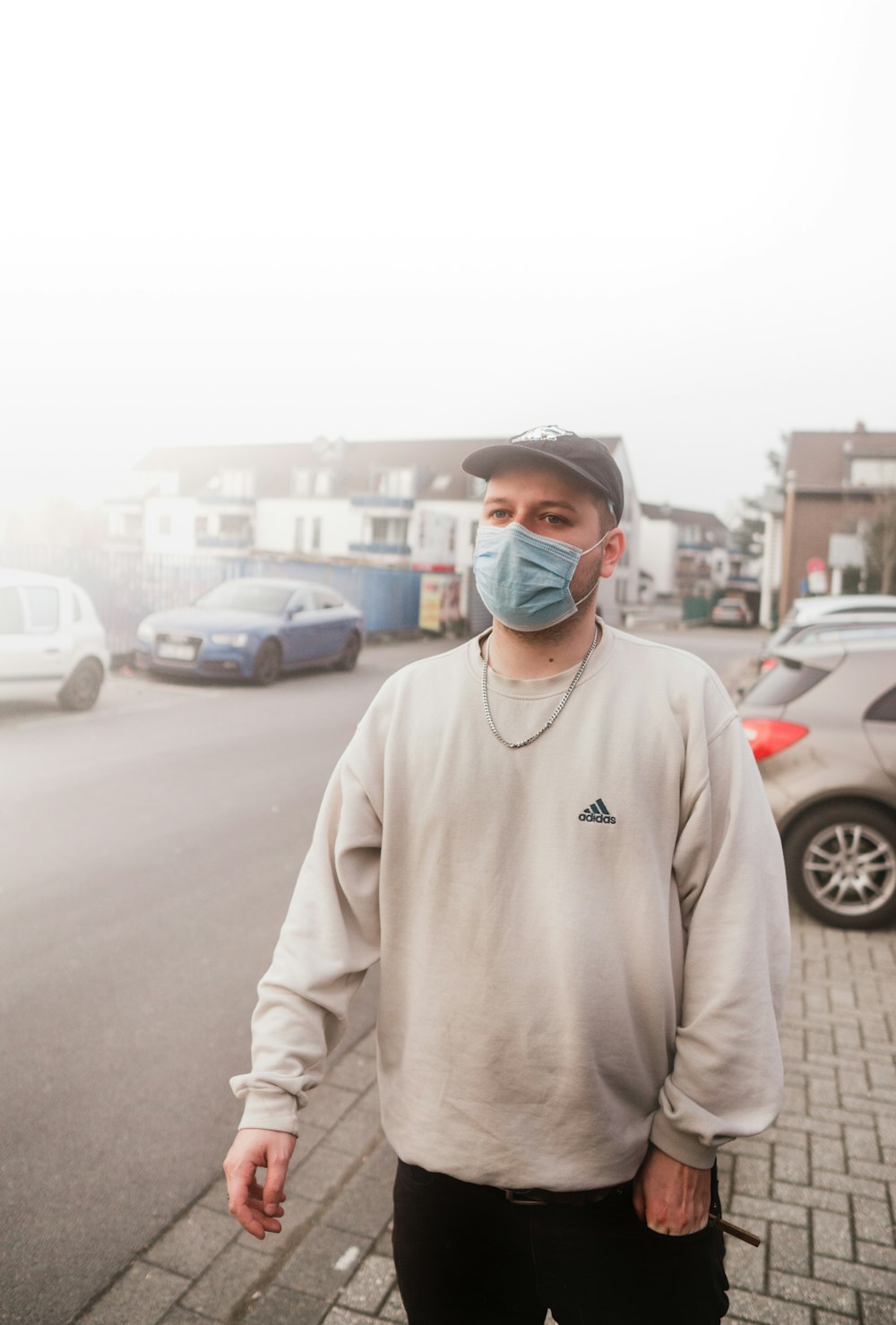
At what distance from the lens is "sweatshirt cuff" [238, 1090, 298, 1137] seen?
1.68 metres

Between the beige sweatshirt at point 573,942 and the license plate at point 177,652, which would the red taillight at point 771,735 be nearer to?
the beige sweatshirt at point 573,942

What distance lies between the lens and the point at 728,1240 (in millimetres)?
2969

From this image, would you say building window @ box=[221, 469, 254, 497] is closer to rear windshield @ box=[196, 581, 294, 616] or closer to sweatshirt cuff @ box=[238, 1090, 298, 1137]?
rear windshield @ box=[196, 581, 294, 616]

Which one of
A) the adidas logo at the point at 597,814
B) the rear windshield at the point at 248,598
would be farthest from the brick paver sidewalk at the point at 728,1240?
the rear windshield at the point at 248,598

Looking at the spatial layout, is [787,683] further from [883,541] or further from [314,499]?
[314,499]

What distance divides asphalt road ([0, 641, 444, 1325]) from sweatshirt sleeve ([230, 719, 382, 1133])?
1477 mm

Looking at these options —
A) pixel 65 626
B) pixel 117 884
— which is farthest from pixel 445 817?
pixel 65 626

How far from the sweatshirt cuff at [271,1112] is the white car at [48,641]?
36.9ft

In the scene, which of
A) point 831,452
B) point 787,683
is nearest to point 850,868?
point 787,683

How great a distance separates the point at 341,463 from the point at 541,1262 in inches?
3024

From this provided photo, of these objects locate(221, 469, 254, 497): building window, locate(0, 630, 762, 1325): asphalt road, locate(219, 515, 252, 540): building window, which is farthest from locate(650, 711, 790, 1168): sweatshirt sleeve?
locate(221, 469, 254, 497): building window

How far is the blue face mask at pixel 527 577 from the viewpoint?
183 centimetres

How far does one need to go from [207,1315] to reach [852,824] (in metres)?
4.23

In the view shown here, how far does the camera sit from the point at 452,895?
69.2 inches
